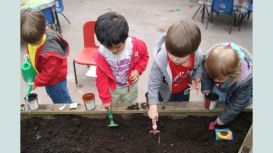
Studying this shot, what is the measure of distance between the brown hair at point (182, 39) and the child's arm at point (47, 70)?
0.95 meters

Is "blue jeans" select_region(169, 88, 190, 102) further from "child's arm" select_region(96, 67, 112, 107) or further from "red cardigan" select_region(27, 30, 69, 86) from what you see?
"red cardigan" select_region(27, 30, 69, 86)

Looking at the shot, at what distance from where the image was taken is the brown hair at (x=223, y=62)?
59.5 inches

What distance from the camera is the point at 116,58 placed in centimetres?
199

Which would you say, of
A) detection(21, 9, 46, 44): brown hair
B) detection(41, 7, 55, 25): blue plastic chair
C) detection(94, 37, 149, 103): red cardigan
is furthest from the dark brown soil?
detection(41, 7, 55, 25): blue plastic chair

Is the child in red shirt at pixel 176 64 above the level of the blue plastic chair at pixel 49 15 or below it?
below

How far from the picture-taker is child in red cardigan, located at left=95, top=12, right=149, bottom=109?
1700 millimetres

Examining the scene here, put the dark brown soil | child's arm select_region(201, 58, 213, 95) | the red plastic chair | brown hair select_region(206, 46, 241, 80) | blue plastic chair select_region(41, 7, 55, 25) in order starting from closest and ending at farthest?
1. brown hair select_region(206, 46, 241, 80)
2. the dark brown soil
3. child's arm select_region(201, 58, 213, 95)
4. the red plastic chair
5. blue plastic chair select_region(41, 7, 55, 25)

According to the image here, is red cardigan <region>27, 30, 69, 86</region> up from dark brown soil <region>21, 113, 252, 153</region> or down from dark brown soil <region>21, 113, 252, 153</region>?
up

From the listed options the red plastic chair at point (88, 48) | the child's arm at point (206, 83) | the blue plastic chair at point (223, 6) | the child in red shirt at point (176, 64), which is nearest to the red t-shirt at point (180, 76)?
the child in red shirt at point (176, 64)

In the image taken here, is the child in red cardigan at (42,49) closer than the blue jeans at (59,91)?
Yes

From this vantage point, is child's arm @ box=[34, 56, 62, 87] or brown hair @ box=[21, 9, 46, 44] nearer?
brown hair @ box=[21, 9, 46, 44]

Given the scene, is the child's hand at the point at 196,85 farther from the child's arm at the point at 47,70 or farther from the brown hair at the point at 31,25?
the brown hair at the point at 31,25

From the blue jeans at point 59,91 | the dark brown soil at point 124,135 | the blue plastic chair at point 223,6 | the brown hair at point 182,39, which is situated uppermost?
the blue plastic chair at point 223,6

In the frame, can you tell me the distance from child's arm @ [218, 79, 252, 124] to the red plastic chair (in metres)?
1.87
